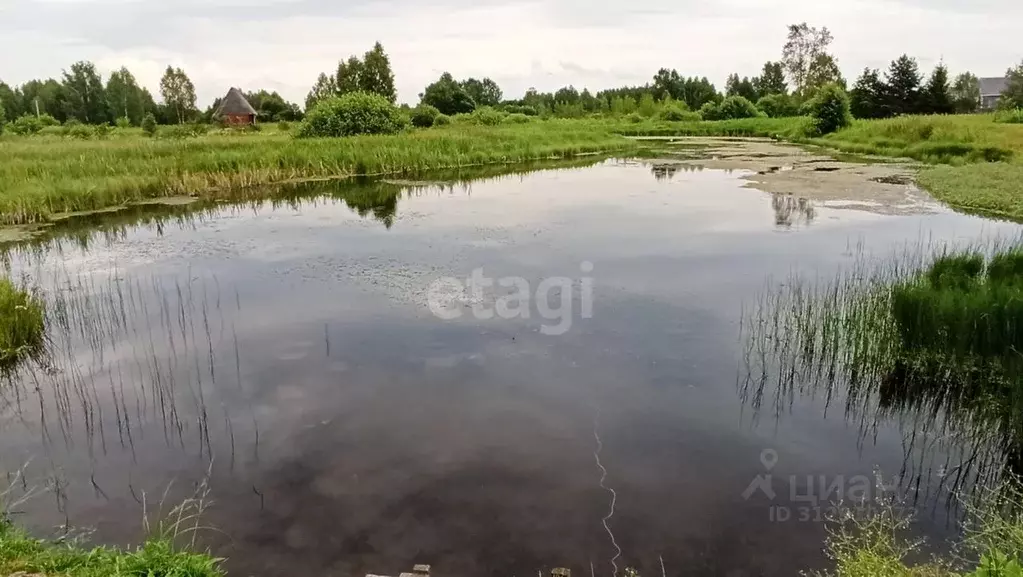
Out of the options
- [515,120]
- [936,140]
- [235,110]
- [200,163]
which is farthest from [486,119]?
[936,140]

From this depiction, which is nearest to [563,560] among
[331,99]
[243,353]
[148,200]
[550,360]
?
[550,360]

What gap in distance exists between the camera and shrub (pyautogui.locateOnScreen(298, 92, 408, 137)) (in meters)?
28.8

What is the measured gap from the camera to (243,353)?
7082 millimetres

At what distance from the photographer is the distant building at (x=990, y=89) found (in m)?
56.0

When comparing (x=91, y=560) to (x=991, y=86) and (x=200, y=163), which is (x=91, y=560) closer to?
(x=200, y=163)

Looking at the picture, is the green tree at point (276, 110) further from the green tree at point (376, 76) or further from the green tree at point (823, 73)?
the green tree at point (823, 73)

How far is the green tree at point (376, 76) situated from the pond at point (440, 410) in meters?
31.1

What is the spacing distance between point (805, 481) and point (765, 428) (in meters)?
0.73

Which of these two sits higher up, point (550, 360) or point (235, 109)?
point (235, 109)

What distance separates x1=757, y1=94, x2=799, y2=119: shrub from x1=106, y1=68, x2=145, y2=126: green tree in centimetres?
5320

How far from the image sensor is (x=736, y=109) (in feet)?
160

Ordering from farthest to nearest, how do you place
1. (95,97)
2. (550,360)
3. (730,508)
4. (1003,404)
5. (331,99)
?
(95,97)
(331,99)
(550,360)
(1003,404)
(730,508)

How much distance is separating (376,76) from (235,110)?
556 inches

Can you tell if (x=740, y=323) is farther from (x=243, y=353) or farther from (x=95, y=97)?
(x=95, y=97)
